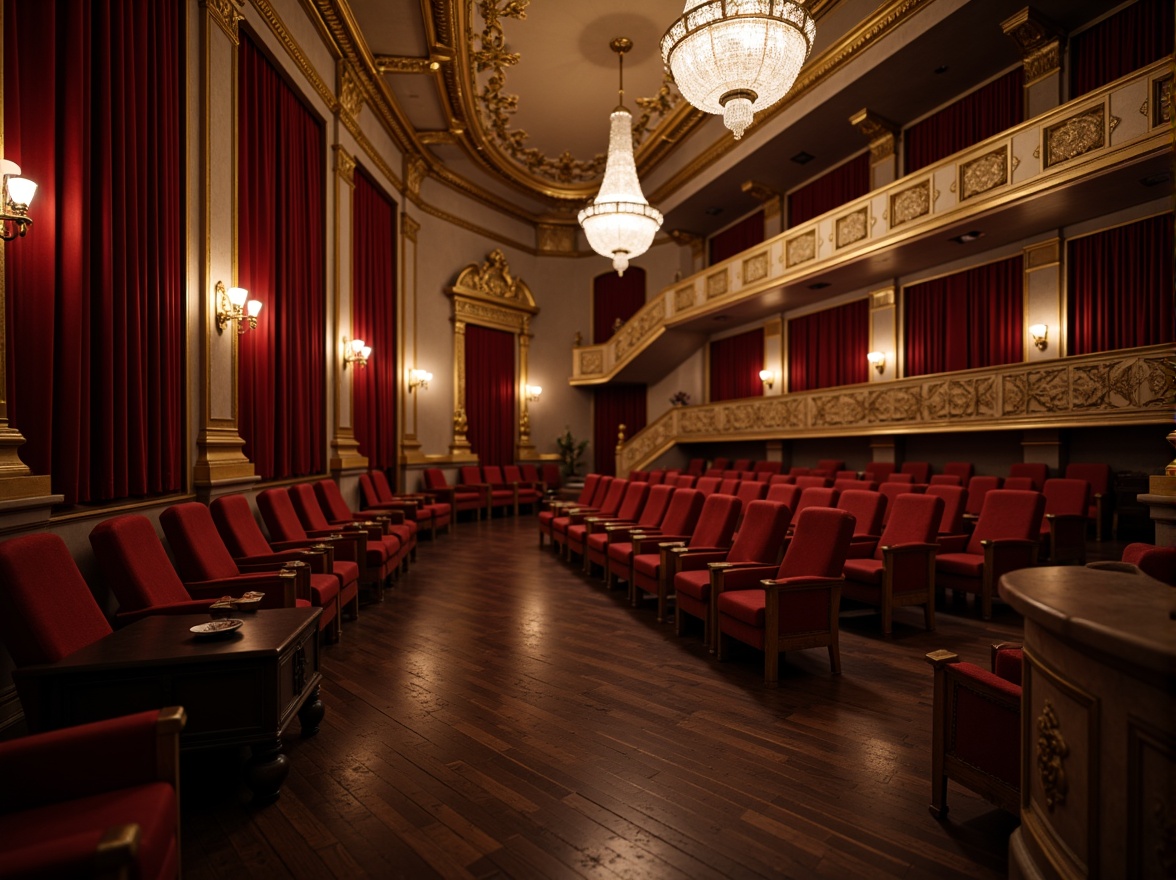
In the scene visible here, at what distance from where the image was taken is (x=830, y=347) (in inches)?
444

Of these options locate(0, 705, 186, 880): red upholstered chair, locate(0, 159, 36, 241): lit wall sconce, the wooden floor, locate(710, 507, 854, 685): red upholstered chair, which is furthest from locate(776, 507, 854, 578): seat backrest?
locate(0, 159, 36, 241): lit wall sconce

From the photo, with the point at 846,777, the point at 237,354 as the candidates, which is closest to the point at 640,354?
the point at 237,354

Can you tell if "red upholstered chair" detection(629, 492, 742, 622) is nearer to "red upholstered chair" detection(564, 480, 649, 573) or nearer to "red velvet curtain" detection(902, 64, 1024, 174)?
"red upholstered chair" detection(564, 480, 649, 573)

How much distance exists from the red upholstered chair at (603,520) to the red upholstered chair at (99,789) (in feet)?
16.1

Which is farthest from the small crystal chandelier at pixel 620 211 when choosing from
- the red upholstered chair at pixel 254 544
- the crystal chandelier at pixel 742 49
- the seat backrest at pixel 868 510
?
the red upholstered chair at pixel 254 544

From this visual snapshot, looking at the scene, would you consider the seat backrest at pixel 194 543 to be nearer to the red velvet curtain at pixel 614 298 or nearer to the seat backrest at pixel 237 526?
the seat backrest at pixel 237 526

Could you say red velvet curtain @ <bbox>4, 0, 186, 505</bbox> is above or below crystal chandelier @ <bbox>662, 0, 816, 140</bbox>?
below

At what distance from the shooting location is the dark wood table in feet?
6.77

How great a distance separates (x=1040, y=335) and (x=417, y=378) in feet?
29.7

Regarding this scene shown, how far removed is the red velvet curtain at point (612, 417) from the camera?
14.9m

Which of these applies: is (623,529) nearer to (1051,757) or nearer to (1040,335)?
(1051,757)

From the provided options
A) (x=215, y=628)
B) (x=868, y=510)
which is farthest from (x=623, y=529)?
(x=215, y=628)

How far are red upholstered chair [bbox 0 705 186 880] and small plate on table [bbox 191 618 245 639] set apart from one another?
0.79m

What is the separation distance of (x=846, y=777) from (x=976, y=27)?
29.4ft
